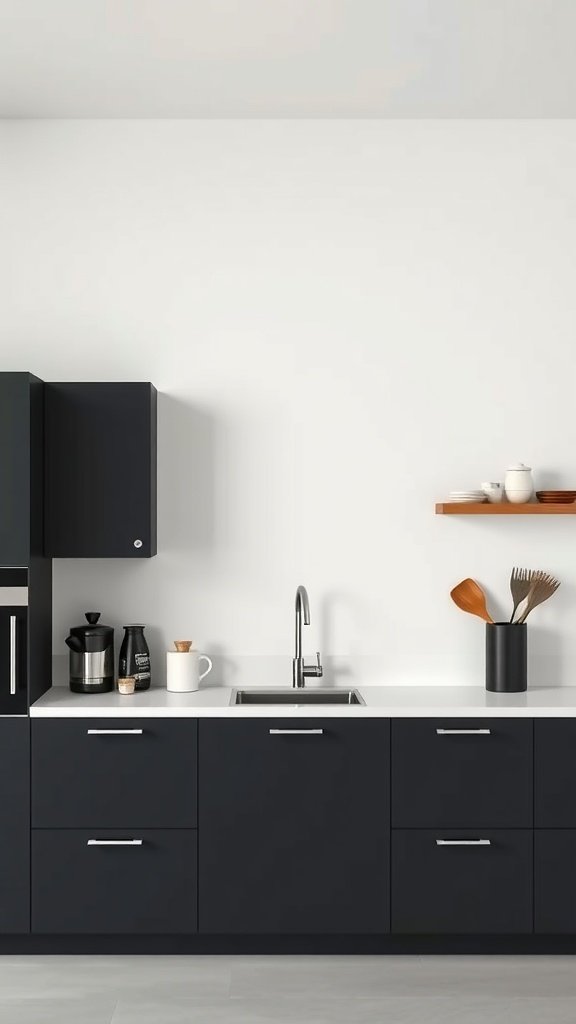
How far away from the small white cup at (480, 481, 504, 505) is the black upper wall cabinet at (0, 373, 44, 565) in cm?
158

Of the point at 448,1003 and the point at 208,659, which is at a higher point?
the point at 208,659

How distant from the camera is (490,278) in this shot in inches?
135

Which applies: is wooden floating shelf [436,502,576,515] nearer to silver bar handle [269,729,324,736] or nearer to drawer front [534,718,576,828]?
drawer front [534,718,576,828]

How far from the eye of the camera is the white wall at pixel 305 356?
3.41m

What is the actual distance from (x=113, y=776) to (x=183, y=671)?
438 mm

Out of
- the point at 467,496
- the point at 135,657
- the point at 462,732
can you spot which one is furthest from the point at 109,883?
the point at 467,496

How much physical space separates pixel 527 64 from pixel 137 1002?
10.5ft

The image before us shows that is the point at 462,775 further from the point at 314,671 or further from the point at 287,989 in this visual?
the point at 287,989

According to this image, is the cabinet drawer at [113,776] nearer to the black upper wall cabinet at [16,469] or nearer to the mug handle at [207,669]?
the mug handle at [207,669]

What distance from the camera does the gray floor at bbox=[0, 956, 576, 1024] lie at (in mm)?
2641

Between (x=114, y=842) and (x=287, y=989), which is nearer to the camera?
(x=287, y=989)

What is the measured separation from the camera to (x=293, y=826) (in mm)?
2934

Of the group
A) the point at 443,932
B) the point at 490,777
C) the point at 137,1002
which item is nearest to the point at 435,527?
the point at 490,777

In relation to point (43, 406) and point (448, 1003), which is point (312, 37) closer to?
point (43, 406)
